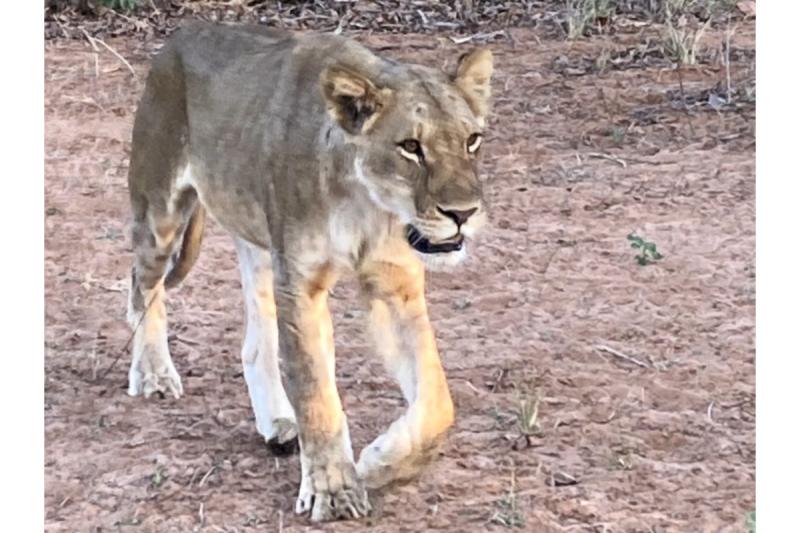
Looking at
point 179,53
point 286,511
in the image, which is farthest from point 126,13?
point 286,511

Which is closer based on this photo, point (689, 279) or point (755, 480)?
point (755, 480)

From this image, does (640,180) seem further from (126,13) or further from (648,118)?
(126,13)

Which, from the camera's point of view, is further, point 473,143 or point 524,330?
point 524,330

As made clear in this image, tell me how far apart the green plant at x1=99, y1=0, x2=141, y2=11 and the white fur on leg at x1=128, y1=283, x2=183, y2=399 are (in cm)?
120

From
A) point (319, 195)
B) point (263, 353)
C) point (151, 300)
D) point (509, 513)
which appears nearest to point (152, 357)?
point (151, 300)

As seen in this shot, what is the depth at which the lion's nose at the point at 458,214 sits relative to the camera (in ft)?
11.8

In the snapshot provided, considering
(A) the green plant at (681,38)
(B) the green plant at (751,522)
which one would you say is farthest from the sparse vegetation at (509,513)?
(A) the green plant at (681,38)

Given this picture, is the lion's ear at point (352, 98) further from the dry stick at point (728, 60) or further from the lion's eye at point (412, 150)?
the dry stick at point (728, 60)

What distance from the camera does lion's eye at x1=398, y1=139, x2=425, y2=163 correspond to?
12.0 feet

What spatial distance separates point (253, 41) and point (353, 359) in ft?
3.21

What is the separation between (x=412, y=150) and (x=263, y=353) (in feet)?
3.21

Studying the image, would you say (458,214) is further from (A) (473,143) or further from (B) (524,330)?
(B) (524,330)

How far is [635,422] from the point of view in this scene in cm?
446

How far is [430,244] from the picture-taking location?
3656 millimetres
